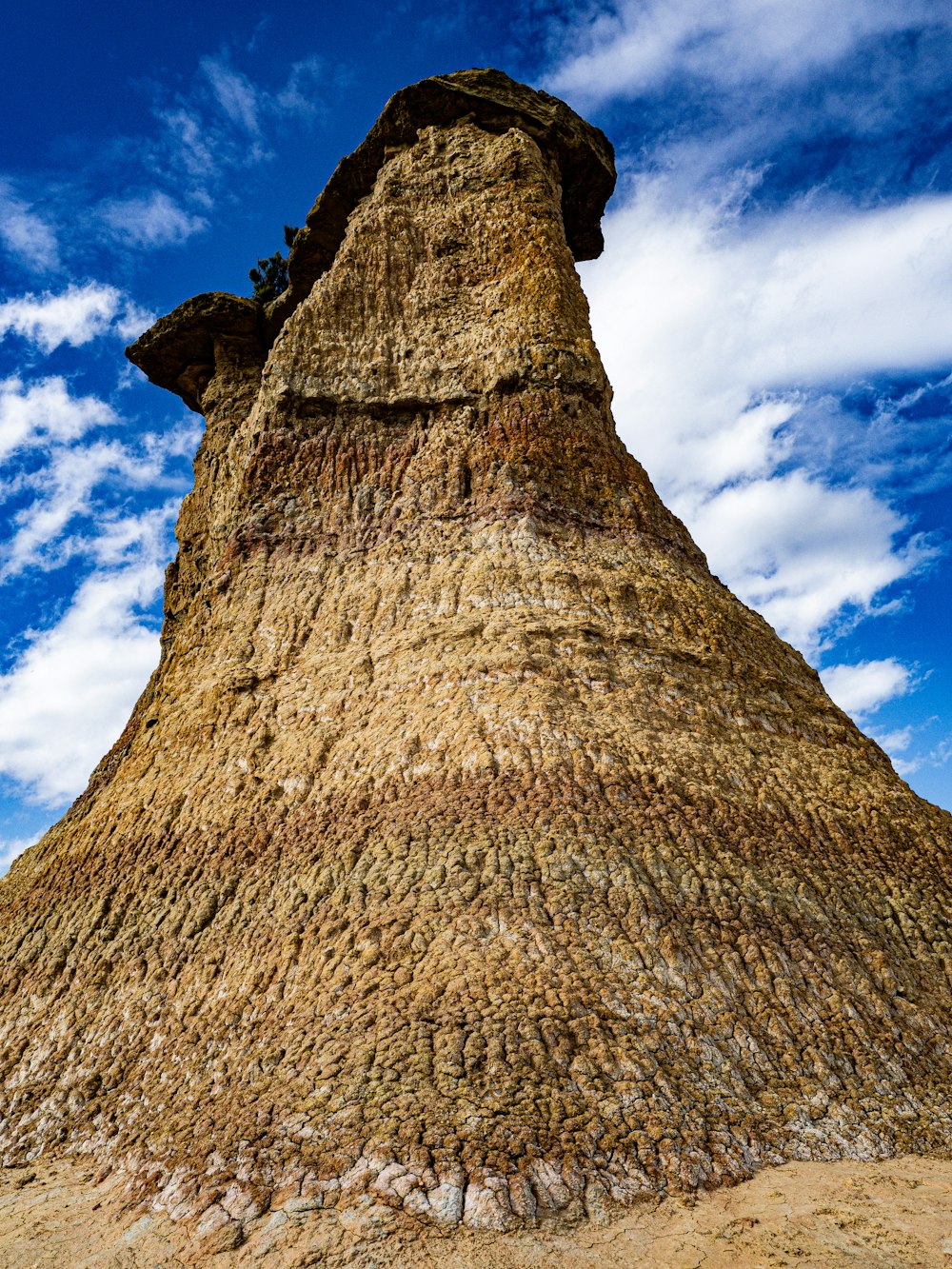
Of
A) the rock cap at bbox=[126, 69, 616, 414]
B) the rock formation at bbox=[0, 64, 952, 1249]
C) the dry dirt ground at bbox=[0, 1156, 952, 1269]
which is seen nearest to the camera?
the dry dirt ground at bbox=[0, 1156, 952, 1269]

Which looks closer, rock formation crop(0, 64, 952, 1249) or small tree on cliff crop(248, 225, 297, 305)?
rock formation crop(0, 64, 952, 1249)

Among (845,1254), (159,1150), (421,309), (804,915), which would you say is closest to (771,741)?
(804,915)

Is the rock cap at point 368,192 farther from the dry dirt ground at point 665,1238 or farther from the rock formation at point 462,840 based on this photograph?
the dry dirt ground at point 665,1238

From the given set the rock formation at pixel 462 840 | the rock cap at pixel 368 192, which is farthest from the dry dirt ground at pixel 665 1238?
the rock cap at pixel 368 192

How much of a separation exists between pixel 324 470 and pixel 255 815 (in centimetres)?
674

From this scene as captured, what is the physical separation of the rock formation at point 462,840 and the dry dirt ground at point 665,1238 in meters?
0.21

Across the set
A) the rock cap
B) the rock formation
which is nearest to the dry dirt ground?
the rock formation

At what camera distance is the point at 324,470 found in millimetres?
14898

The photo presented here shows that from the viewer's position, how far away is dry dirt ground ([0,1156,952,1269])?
5113mm

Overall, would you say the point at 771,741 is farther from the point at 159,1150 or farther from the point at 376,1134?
the point at 159,1150

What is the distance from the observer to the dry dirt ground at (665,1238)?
5113 mm

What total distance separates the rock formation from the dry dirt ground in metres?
0.21

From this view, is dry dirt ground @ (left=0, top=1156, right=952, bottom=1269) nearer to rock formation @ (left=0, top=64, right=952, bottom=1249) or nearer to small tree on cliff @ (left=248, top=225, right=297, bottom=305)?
rock formation @ (left=0, top=64, right=952, bottom=1249)

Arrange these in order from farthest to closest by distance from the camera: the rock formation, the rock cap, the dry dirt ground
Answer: the rock cap
the rock formation
the dry dirt ground
